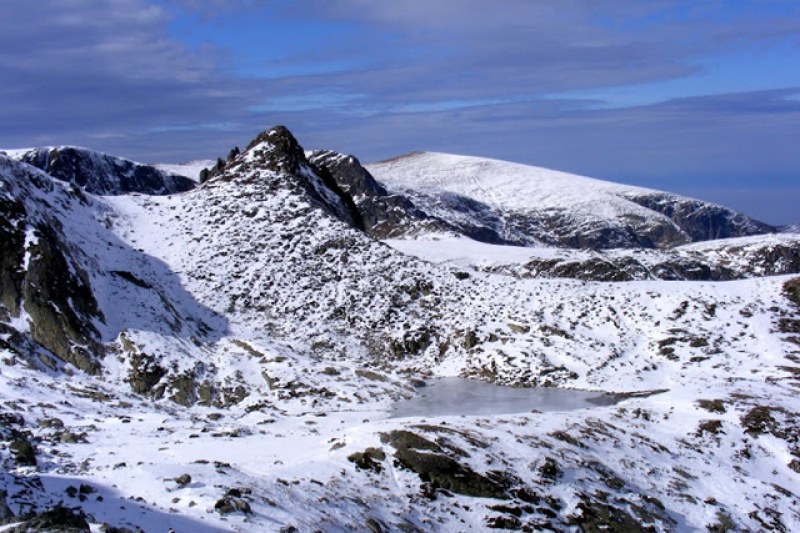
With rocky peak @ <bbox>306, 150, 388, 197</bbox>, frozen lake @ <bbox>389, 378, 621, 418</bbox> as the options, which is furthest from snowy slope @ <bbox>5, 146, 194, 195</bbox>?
frozen lake @ <bbox>389, 378, 621, 418</bbox>

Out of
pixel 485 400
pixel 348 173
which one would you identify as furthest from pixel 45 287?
pixel 348 173

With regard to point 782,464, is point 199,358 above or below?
above

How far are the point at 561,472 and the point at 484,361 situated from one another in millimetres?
18775

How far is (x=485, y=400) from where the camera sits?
3678cm

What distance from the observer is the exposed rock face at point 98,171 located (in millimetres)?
130750

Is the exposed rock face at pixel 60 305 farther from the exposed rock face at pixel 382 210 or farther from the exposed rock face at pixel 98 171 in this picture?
the exposed rock face at pixel 98 171

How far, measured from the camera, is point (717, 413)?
33625 mm

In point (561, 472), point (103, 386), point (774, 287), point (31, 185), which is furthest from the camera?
point (774, 287)

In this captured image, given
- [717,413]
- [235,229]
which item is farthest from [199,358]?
[717,413]

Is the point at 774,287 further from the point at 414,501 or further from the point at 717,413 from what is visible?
the point at 414,501

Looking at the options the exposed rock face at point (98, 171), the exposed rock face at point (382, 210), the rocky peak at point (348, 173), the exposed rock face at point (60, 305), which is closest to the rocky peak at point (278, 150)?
the exposed rock face at point (60, 305)

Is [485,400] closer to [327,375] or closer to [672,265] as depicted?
[327,375]

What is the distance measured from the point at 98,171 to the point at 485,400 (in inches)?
4714

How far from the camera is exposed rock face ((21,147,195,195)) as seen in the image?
130750 mm
